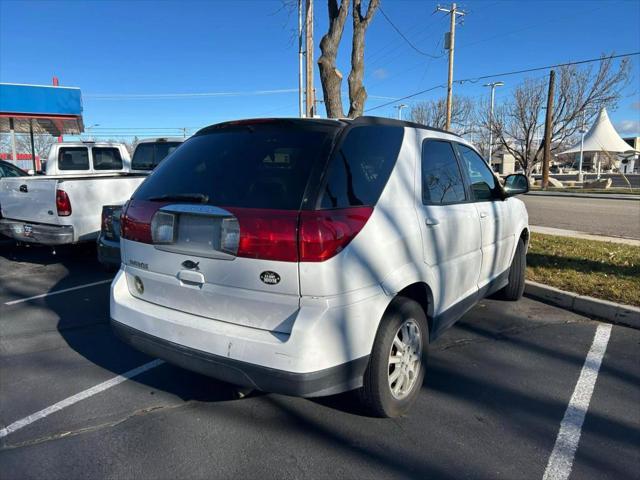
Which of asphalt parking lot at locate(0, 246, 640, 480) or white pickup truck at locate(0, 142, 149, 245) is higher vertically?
white pickup truck at locate(0, 142, 149, 245)

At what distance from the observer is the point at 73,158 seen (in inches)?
427

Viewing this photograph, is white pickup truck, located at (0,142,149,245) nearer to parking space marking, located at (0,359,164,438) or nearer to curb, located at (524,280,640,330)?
parking space marking, located at (0,359,164,438)

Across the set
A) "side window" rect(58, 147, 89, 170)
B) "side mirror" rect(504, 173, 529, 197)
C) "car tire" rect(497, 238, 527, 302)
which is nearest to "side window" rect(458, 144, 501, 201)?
"side mirror" rect(504, 173, 529, 197)

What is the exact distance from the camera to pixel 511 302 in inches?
215

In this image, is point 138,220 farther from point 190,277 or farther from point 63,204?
point 63,204

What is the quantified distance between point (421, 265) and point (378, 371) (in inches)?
28.7

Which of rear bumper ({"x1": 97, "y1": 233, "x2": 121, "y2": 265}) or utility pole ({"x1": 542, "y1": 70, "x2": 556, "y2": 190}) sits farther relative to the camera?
utility pole ({"x1": 542, "y1": 70, "x2": 556, "y2": 190})

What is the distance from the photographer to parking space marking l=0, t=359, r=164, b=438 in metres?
2.92

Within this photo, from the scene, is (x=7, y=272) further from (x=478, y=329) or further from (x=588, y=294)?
(x=588, y=294)

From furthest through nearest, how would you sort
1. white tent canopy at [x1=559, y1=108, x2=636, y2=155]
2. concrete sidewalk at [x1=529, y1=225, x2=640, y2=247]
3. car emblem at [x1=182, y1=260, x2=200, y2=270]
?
white tent canopy at [x1=559, y1=108, x2=636, y2=155] < concrete sidewalk at [x1=529, y1=225, x2=640, y2=247] < car emblem at [x1=182, y1=260, x2=200, y2=270]

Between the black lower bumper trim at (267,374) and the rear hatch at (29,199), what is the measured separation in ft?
15.4

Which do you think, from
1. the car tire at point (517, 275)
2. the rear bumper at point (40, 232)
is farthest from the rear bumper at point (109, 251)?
the car tire at point (517, 275)

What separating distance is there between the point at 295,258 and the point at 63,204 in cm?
531

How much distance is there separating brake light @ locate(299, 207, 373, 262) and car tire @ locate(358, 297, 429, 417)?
0.60 metres
